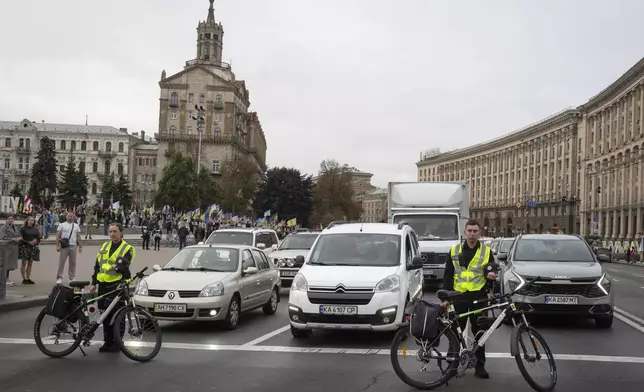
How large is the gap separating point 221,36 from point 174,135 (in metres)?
22.4

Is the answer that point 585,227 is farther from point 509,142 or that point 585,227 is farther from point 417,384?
point 417,384

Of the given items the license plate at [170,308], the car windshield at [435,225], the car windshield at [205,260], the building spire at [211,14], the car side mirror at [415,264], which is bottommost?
the license plate at [170,308]

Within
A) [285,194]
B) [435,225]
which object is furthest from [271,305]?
[285,194]

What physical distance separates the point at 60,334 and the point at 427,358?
4.82 meters

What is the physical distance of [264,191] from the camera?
89.2m

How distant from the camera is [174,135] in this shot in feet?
346

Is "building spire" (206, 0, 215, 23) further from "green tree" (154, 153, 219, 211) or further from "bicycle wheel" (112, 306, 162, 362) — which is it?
"bicycle wheel" (112, 306, 162, 362)

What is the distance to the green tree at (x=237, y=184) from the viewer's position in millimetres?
84125

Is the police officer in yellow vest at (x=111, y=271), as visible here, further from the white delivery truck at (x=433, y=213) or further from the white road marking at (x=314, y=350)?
the white delivery truck at (x=433, y=213)

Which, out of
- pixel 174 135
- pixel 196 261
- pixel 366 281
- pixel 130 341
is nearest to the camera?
pixel 130 341

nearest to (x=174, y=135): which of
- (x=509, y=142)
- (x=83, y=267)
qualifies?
(x=509, y=142)

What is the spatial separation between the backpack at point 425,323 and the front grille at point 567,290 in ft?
17.8

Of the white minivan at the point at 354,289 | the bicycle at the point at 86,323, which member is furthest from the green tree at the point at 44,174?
the bicycle at the point at 86,323

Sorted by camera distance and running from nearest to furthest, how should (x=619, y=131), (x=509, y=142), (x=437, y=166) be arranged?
(x=619, y=131), (x=509, y=142), (x=437, y=166)
